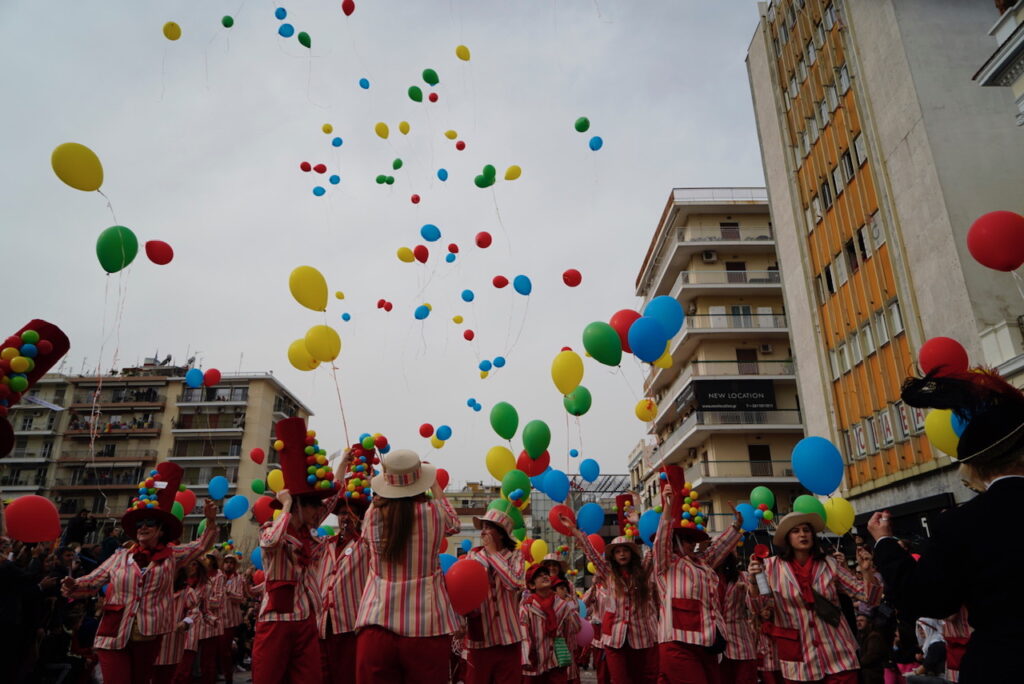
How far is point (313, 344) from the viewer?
25.3 feet

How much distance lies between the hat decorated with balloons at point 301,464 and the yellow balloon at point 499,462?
4939 millimetres

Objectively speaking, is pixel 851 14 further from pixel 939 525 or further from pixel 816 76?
pixel 939 525

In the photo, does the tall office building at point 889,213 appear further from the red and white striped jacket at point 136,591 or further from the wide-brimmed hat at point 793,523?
the red and white striped jacket at point 136,591

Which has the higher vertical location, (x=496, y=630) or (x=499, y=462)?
(x=499, y=462)

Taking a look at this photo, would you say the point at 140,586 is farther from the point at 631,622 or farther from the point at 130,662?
the point at 631,622

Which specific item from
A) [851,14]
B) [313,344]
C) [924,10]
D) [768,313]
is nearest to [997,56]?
[924,10]

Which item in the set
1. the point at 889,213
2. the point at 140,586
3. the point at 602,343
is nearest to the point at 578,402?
the point at 602,343

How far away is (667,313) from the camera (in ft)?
29.3

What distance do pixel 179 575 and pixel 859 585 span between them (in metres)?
6.85

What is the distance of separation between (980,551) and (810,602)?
3267 mm

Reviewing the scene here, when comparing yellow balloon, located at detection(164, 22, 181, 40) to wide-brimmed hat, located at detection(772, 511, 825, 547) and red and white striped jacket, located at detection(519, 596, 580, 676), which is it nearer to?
red and white striped jacket, located at detection(519, 596, 580, 676)

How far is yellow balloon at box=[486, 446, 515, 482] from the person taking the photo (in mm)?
10070

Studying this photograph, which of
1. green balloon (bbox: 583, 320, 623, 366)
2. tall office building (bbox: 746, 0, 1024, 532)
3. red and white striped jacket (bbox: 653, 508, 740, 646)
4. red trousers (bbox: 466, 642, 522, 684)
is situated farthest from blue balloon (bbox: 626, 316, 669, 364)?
tall office building (bbox: 746, 0, 1024, 532)

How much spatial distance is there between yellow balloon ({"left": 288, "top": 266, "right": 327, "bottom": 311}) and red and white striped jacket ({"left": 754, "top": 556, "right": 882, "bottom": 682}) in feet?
17.5
